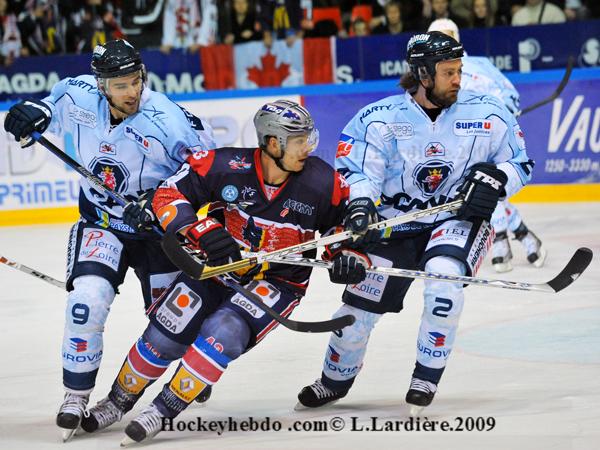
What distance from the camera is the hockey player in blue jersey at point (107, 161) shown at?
4016 millimetres

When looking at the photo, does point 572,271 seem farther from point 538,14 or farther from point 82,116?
point 538,14

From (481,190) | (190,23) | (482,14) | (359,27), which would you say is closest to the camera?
(481,190)

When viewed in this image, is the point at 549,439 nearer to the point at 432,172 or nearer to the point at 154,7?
the point at 432,172

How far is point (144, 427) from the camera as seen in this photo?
3777 mm

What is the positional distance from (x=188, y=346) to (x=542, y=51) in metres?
5.86

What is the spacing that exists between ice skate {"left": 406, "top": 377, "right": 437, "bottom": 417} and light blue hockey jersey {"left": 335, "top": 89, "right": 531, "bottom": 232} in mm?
Answer: 572

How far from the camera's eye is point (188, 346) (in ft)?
13.0

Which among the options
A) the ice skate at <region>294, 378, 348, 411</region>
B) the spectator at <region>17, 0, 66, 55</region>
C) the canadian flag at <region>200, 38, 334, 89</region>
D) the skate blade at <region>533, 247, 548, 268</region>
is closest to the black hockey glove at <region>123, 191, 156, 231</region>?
the ice skate at <region>294, 378, 348, 411</region>

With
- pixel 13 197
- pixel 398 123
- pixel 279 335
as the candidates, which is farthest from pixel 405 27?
pixel 398 123

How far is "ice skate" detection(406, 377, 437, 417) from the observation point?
161 inches

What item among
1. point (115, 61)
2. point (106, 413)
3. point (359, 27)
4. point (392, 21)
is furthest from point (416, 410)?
point (359, 27)

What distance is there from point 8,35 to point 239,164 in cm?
692

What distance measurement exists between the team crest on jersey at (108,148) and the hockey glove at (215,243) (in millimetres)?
603

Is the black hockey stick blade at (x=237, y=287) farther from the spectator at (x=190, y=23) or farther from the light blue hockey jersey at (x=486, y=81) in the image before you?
the spectator at (x=190, y=23)
